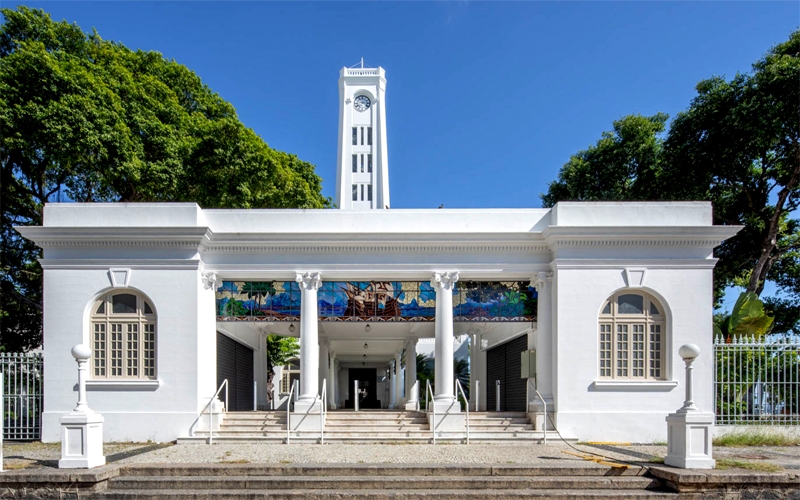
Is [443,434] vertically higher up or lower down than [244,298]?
lower down

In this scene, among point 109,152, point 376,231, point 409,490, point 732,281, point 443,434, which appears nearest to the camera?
point 409,490

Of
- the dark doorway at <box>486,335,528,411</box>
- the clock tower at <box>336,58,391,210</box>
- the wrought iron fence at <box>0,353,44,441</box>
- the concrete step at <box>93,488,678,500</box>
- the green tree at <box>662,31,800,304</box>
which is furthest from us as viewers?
the clock tower at <box>336,58,391,210</box>

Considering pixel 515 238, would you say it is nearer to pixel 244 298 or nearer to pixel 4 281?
pixel 244 298

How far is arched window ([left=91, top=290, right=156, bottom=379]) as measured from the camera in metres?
14.3

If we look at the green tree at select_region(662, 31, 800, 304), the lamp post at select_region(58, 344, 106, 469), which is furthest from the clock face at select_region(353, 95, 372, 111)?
the lamp post at select_region(58, 344, 106, 469)

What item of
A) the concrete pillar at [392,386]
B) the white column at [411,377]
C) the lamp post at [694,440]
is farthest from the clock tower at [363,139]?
the lamp post at [694,440]

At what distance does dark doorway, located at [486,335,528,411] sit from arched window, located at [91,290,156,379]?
30.6 feet

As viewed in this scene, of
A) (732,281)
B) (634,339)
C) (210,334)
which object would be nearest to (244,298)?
(210,334)

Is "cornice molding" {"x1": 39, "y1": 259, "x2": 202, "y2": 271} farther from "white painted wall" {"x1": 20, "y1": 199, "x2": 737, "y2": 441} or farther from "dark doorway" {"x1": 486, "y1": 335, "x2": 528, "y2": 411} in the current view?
"dark doorway" {"x1": 486, "y1": 335, "x2": 528, "y2": 411}

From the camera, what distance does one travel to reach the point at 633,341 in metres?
14.5

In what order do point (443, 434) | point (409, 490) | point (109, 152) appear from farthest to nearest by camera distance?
point (109, 152) → point (443, 434) → point (409, 490)

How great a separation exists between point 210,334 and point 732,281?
71.1 ft

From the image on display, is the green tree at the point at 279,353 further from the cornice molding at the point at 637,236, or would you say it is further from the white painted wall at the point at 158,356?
the cornice molding at the point at 637,236

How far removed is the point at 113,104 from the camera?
68.1 ft
